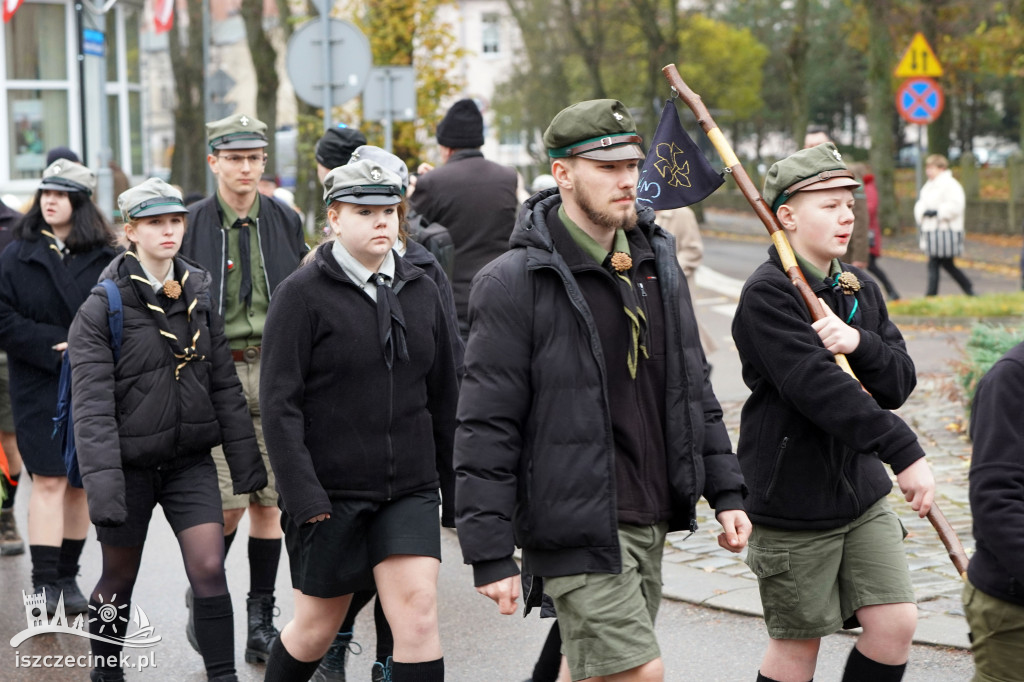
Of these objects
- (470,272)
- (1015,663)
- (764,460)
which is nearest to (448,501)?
(764,460)

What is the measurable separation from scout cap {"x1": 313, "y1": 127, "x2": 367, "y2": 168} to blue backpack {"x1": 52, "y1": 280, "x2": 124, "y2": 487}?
145 centimetres

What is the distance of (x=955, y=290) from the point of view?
2139 centimetres

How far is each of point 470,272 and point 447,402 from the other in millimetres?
3716

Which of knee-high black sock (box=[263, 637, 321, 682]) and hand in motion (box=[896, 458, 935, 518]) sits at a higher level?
hand in motion (box=[896, 458, 935, 518])

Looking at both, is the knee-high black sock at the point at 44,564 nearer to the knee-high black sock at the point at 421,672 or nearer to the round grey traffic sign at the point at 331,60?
the knee-high black sock at the point at 421,672

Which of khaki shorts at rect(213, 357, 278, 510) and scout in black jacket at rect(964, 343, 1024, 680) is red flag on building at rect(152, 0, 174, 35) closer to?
khaki shorts at rect(213, 357, 278, 510)

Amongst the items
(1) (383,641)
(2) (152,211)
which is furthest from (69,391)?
(1) (383,641)

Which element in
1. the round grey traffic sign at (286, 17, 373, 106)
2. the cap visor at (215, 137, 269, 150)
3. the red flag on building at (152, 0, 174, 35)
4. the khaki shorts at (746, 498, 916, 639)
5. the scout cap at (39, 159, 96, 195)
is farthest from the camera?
the red flag on building at (152, 0, 174, 35)

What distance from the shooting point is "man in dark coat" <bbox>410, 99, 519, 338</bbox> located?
8.40 metres

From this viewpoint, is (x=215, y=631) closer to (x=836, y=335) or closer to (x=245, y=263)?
(x=245, y=263)

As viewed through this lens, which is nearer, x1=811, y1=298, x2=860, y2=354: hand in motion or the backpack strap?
x1=811, y1=298, x2=860, y2=354: hand in motion

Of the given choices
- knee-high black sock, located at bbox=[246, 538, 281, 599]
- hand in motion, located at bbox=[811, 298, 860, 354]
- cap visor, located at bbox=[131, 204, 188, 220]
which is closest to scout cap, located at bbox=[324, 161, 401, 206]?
cap visor, located at bbox=[131, 204, 188, 220]

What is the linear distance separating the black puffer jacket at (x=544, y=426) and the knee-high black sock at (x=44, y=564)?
3725 millimetres

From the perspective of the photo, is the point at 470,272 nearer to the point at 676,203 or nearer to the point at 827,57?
the point at 676,203
